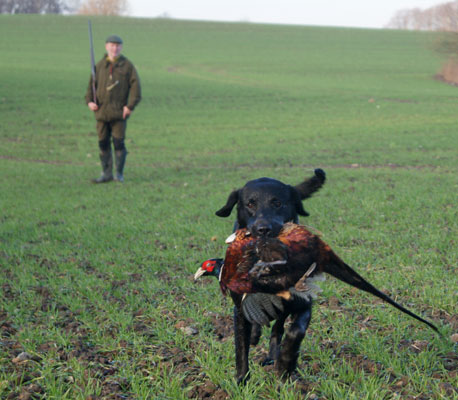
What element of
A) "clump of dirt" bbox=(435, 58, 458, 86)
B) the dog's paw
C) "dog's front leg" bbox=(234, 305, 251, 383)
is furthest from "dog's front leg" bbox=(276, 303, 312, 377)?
"clump of dirt" bbox=(435, 58, 458, 86)

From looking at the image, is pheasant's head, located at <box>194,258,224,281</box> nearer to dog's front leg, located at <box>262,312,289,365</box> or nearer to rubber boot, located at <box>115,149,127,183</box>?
dog's front leg, located at <box>262,312,289,365</box>

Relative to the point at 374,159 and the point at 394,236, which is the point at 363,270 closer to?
the point at 394,236

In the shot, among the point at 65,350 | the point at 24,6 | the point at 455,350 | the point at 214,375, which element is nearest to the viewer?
the point at 214,375

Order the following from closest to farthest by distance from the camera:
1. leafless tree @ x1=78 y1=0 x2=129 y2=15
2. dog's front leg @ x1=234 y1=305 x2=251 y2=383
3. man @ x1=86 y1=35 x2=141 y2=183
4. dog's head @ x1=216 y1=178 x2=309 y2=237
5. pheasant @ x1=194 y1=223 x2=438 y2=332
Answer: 1. pheasant @ x1=194 y1=223 x2=438 y2=332
2. dog's head @ x1=216 y1=178 x2=309 y2=237
3. dog's front leg @ x1=234 y1=305 x2=251 y2=383
4. man @ x1=86 y1=35 x2=141 y2=183
5. leafless tree @ x1=78 y1=0 x2=129 y2=15

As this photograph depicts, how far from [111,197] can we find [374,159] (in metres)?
8.29

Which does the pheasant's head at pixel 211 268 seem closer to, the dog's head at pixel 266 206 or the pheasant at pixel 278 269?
the pheasant at pixel 278 269

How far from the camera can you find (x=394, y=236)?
22.7 feet

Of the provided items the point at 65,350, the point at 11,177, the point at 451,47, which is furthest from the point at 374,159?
the point at 65,350

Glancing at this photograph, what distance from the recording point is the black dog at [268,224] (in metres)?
3.10

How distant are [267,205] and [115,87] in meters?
8.90

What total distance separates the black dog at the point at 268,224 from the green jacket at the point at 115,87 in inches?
332

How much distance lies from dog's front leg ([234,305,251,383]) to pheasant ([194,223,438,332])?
8.3 inches

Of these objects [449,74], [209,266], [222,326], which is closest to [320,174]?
[209,266]

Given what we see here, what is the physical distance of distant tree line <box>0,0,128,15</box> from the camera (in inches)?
3610
